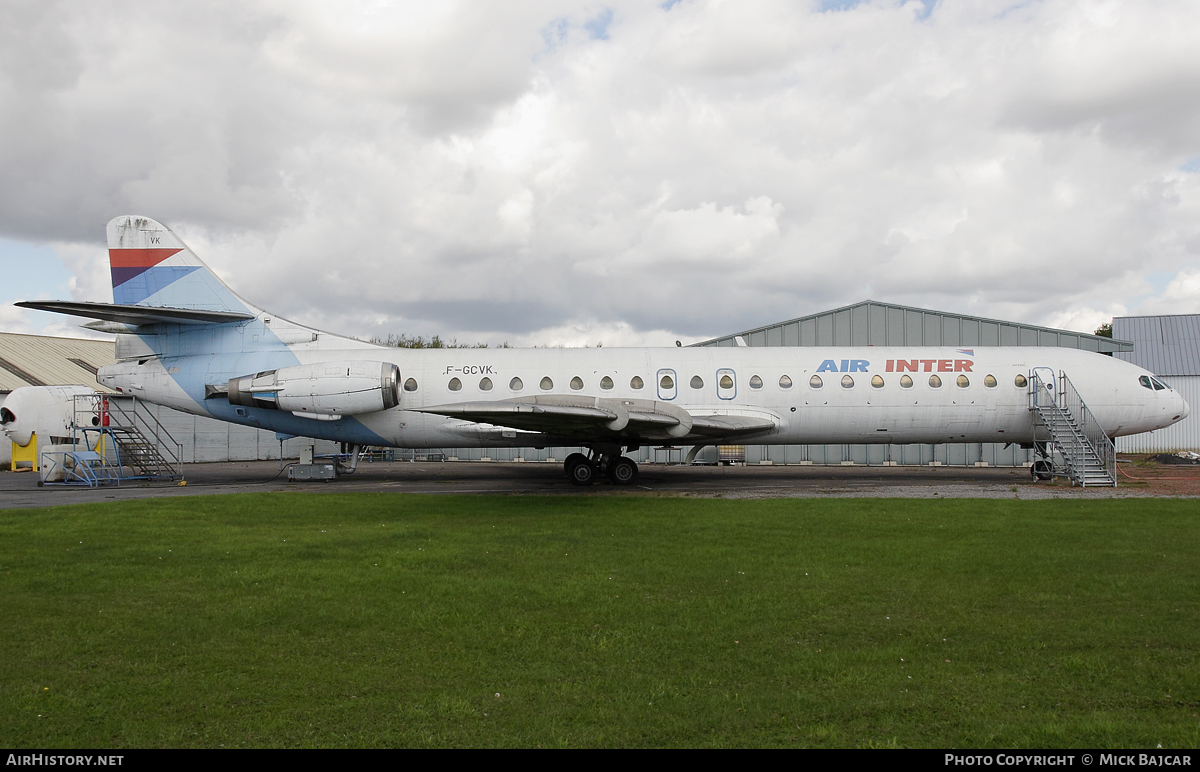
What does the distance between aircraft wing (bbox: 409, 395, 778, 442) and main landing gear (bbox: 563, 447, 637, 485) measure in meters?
1.14

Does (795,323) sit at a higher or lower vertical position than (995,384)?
higher

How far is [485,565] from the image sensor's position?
9609 millimetres

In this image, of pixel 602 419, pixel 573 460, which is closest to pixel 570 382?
pixel 573 460

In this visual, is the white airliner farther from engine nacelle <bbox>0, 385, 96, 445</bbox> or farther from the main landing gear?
engine nacelle <bbox>0, 385, 96, 445</bbox>

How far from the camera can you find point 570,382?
20891 millimetres

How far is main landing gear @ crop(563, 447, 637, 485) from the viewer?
21.2 m

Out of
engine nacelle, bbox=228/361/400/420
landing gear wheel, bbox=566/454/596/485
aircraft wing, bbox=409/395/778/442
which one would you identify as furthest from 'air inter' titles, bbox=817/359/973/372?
engine nacelle, bbox=228/361/400/420

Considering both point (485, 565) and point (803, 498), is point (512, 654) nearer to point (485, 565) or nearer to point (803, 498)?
point (485, 565)

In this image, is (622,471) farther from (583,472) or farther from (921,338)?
(921,338)

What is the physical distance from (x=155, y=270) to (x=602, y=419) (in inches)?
515

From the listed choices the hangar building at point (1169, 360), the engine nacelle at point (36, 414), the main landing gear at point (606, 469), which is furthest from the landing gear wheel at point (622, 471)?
the hangar building at point (1169, 360)

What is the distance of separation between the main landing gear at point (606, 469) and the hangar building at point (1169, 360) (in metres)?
25.7
